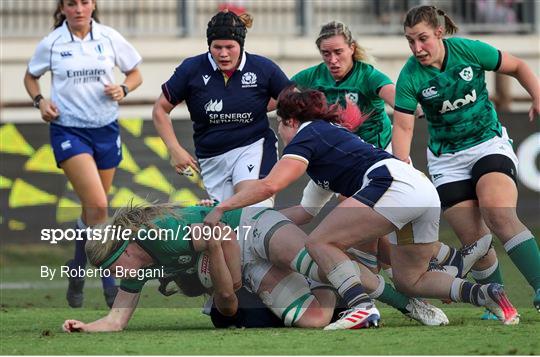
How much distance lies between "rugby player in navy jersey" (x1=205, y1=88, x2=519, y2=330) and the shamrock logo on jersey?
82cm

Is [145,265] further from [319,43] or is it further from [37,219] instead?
[37,219]

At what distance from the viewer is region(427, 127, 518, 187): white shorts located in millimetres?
7844

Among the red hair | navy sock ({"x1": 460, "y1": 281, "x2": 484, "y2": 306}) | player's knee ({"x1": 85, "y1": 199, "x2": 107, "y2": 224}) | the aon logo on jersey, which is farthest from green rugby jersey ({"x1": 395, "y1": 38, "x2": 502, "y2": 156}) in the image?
player's knee ({"x1": 85, "y1": 199, "x2": 107, "y2": 224})

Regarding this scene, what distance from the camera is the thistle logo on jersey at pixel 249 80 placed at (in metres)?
8.56

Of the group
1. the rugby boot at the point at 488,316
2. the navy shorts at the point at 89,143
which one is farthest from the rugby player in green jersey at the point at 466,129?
the navy shorts at the point at 89,143

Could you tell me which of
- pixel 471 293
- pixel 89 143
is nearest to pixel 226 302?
pixel 471 293

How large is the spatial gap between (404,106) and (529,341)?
1.85 metres

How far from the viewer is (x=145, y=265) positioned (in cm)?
742

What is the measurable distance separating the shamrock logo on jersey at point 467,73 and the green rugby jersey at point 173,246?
157 centimetres

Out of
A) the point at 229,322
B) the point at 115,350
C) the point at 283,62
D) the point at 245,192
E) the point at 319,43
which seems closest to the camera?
the point at 115,350

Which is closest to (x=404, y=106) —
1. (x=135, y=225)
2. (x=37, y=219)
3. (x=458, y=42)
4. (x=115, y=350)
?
(x=458, y=42)

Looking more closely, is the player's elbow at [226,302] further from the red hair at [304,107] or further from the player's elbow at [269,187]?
the red hair at [304,107]

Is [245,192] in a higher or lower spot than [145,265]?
higher

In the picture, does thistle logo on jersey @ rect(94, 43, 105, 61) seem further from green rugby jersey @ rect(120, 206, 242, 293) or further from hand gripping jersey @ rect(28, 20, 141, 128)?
green rugby jersey @ rect(120, 206, 242, 293)
